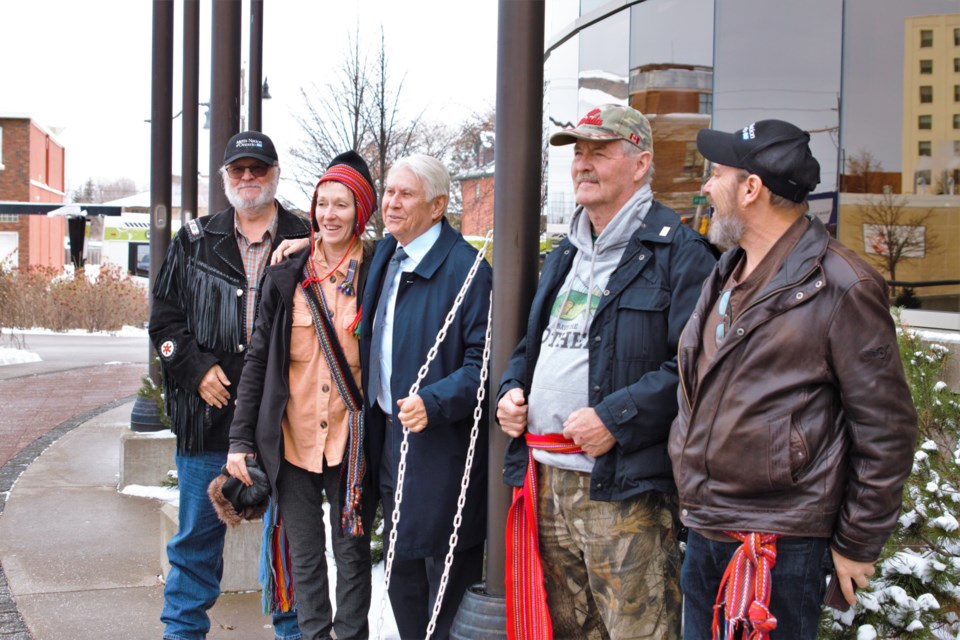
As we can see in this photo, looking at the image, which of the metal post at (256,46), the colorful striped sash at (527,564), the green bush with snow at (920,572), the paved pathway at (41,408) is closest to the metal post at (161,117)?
the metal post at (256,46)

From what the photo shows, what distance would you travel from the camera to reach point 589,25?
325 inches

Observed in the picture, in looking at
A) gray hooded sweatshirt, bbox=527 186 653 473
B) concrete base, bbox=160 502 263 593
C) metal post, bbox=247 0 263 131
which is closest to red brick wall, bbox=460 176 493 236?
metal post, bbox=247 0 263 131

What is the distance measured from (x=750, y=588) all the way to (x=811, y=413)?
1.44 ft

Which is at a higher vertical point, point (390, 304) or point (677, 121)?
point (677, 121)

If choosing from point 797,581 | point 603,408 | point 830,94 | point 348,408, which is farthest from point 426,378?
point 830,94

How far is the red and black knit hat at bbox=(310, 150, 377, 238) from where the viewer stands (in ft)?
12.6

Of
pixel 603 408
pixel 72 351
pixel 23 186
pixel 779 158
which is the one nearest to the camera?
pixel 779 158

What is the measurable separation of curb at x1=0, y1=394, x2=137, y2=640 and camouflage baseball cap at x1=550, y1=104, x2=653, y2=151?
332 centimetres

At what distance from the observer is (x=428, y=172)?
3686mm

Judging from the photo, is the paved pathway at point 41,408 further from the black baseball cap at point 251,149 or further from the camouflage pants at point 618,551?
the camouflage pants at point 618,551

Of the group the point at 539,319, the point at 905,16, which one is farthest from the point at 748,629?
the point at 905,16

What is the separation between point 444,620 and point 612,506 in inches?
43.0

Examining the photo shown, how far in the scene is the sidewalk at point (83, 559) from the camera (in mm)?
4633

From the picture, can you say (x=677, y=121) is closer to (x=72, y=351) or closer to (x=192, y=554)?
(x=192, y=554)
